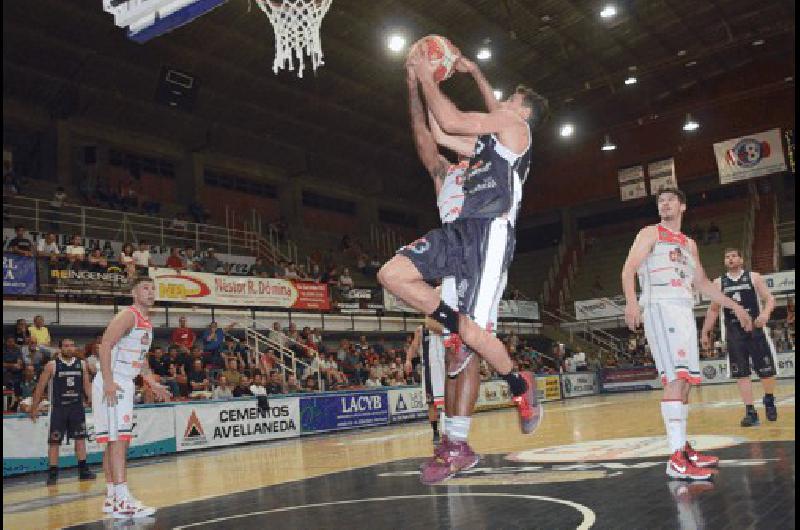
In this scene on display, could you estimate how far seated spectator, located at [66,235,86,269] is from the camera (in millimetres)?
16891

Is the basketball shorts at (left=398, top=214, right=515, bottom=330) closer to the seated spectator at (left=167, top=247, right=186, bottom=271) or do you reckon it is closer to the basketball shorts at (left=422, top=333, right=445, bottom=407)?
the basketball shorts at (left=422, top=333, right=445, bottom=407)

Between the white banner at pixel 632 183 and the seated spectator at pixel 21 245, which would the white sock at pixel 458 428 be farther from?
the white banner at pixel 632 183

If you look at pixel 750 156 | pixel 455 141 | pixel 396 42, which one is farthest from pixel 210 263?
pixel 750 156

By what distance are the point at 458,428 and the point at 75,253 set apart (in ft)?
49.9

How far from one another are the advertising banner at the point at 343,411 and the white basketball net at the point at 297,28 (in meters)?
9.27

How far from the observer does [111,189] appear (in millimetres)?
24891

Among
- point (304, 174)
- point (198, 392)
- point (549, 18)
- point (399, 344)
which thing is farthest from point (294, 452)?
point (304, 174)

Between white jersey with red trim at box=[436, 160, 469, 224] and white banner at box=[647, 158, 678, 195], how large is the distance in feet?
94.6

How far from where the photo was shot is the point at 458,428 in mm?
4555

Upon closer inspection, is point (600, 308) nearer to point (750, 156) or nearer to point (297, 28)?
point (750, 156)

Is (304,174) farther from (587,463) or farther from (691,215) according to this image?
(587,463)

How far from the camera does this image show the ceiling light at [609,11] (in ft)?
79.1

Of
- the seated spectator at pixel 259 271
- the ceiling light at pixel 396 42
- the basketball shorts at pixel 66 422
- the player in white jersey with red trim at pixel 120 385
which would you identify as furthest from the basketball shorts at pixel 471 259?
the ceiling light at pixel 396 42

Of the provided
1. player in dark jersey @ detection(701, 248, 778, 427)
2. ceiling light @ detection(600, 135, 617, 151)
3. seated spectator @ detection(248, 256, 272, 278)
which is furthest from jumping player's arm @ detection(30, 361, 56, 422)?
ceiling light @ detection(600, 135, 617, 151)
